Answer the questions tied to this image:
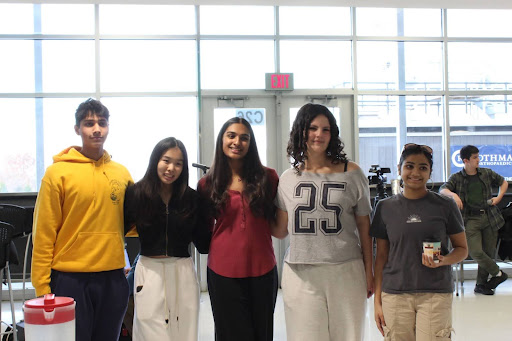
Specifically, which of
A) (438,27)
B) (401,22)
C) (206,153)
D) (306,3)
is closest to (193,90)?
(206,153)

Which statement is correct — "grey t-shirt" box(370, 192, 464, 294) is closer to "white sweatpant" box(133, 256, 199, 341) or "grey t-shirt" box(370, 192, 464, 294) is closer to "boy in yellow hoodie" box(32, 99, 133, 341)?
"white sweatpant" box(133, 256, 199, 341)

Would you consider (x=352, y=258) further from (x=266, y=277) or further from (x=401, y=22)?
(x=401, y=22)

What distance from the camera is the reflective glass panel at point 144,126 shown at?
5980 millimetres

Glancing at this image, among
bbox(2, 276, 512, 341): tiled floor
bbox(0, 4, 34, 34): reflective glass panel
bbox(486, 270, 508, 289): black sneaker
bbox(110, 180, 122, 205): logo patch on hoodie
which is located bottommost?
bbox(2, 276, 512, 341): tiled floor

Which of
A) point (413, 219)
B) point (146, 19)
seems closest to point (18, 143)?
point (146, 19)

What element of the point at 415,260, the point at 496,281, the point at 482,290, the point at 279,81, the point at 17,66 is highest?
the point at 17,66

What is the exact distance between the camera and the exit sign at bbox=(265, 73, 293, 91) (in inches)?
236

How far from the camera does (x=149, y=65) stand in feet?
19.8

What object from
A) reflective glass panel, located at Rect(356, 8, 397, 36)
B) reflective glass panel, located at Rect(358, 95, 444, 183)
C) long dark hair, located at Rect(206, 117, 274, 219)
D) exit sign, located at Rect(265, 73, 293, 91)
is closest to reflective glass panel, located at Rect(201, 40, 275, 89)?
exit sign, located at Rect(265, 73, 293, 91)

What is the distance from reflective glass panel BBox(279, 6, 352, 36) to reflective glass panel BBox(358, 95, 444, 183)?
3.13 ft

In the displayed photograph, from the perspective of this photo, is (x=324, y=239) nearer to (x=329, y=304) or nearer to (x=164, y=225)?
(x=329, y=304)

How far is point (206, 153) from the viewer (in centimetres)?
600

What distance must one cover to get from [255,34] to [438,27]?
7.99 ft

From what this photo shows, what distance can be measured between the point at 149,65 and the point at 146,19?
0.56 meters
